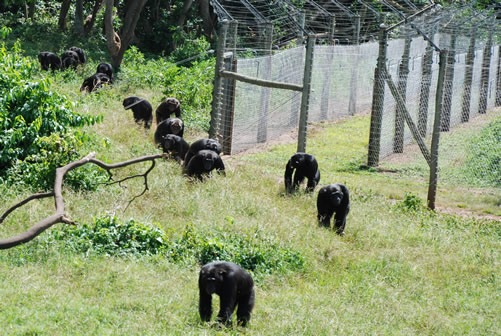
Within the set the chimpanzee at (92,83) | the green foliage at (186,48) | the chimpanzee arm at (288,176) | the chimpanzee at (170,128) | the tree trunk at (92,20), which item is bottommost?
the chimpanzee arm at (288,176)

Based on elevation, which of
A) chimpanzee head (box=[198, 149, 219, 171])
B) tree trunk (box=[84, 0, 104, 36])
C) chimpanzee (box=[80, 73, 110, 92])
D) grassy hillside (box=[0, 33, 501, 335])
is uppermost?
tree trunk (box=[84, 0, 104, 36])

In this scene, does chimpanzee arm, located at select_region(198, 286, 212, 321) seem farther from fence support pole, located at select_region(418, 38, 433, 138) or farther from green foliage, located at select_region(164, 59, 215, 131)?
fence support pole, located at select_region(418, 38, 433, 138)

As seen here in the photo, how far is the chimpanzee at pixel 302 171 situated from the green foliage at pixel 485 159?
3.80 metres

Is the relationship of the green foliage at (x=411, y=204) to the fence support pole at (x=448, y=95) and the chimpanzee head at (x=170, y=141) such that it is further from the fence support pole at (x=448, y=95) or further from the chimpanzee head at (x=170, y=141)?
the fence support pole at (x=448, y=95)

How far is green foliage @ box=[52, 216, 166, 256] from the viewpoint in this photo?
9414mm

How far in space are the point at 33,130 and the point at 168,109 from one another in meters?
5.10

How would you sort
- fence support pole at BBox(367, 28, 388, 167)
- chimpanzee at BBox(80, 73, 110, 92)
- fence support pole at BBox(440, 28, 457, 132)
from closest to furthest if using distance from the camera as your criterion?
fence support pole at BBox(367, 28, 388, 167) → chimpanzee at BBox(80, 73, 110, 92) → fence support pole at BBox(440, 28, 457, 132)

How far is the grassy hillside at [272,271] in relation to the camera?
775 centimetres

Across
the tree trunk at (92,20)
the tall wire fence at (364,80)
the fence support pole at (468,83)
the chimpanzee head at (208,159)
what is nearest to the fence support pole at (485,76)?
the tall wire fence at (364,80)

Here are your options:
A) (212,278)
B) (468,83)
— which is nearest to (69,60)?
(468,83)

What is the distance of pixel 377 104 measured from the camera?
55.2 feet

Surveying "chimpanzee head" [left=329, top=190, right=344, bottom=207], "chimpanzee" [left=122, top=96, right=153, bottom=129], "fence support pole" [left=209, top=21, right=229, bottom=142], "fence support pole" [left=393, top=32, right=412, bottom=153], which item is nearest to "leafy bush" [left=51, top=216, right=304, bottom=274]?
"chimpanzee head" [left=329, top=190, right=344, bottom=207]

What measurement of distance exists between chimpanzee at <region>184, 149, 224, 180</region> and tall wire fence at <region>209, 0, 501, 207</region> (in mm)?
1694

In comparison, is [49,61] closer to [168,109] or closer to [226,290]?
[168,109]
